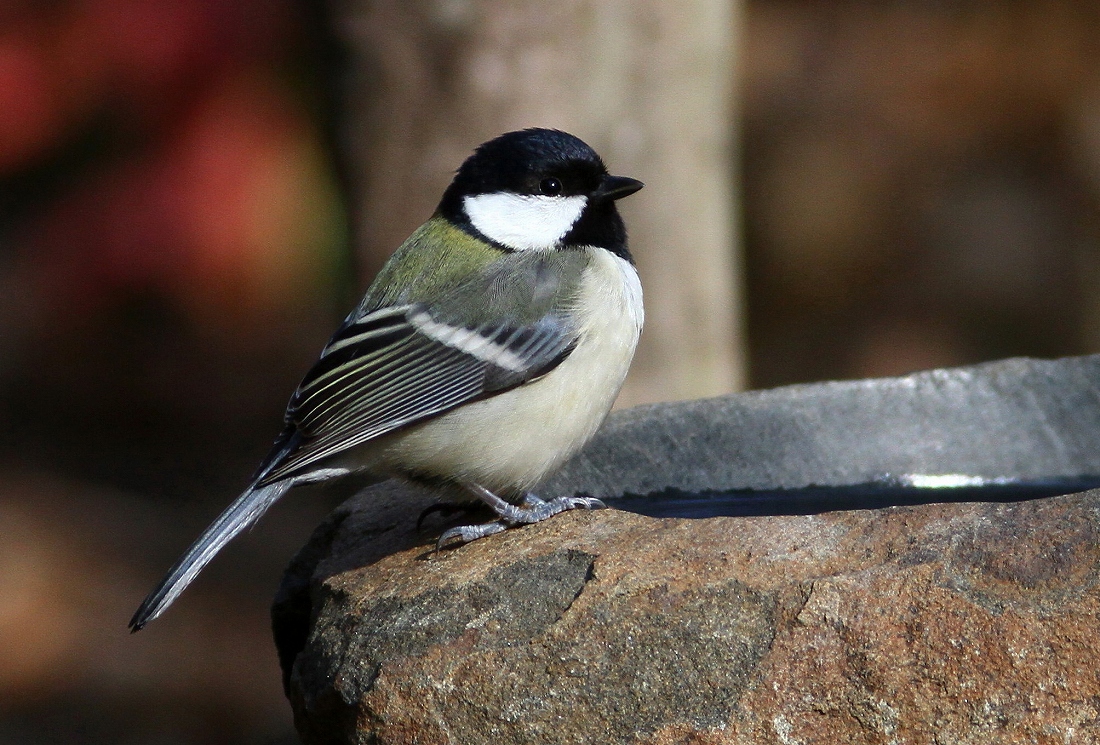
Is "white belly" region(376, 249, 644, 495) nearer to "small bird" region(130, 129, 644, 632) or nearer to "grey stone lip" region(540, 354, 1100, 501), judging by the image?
"small bird" region(130, 129, 644, 632)

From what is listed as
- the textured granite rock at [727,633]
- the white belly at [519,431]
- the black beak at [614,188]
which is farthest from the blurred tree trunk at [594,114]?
the textured granite rock at [727,633]

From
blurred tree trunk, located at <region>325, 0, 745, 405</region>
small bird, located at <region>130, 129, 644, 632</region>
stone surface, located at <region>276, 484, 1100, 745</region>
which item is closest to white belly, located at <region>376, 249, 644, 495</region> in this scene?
small bird, located at <region>130, 129, 644, 632</region>

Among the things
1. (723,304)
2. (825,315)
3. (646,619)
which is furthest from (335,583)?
(825,315)

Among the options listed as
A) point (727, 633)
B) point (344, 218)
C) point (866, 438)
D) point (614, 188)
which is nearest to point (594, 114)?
point (344, 218)

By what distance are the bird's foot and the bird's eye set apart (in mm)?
745

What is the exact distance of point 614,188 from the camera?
289 centimetres

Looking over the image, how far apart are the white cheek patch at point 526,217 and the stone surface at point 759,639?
104cm

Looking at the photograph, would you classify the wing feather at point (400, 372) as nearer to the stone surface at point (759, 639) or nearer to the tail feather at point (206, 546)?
the tail feather at point (206, 546)

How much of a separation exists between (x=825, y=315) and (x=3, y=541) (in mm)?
4536

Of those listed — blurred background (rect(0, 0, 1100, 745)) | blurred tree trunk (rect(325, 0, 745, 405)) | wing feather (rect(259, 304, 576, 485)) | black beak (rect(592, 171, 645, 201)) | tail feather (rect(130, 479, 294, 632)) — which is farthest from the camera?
blurred background (rect(0, 0, 1100, 745))

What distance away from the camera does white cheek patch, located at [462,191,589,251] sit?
2.85 meters

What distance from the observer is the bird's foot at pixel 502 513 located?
2320 millimetres

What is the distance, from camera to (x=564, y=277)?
274 centimetres

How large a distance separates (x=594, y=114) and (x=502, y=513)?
189 centimetres
